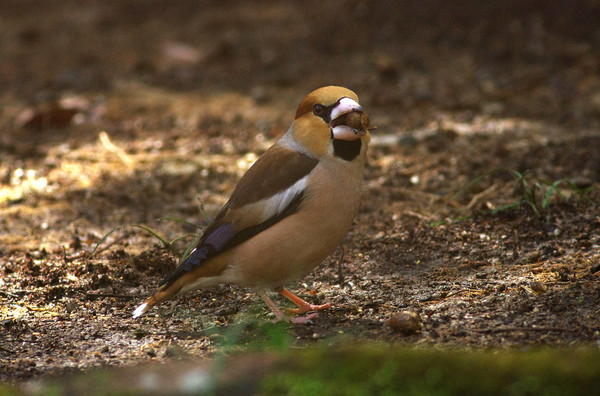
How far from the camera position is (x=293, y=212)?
158 inches

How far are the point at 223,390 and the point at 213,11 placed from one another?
10.4 meters

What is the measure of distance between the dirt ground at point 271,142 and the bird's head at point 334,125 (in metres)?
0.89

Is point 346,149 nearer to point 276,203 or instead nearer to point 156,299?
point 276,203

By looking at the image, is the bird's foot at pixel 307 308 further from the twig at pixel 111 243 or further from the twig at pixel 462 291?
the twig at pixel 111 243

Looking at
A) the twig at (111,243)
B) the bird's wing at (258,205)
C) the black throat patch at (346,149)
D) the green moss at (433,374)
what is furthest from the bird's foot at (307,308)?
the green moss at (433,374)

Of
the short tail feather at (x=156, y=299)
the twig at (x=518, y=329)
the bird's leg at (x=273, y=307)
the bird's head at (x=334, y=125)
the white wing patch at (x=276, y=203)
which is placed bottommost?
the twig at (x=518, y=329)

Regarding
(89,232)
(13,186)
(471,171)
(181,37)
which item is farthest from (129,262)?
(181,37)

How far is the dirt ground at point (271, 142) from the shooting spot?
158 inches

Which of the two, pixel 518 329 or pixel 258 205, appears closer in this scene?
pixel 518 329

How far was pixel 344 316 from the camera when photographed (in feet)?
13.5

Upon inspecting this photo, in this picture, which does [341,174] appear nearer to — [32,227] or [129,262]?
[129,262]

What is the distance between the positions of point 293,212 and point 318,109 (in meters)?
0.60

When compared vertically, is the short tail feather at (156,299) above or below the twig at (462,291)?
above

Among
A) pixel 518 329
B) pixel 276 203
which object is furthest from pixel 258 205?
pixel 518 329
